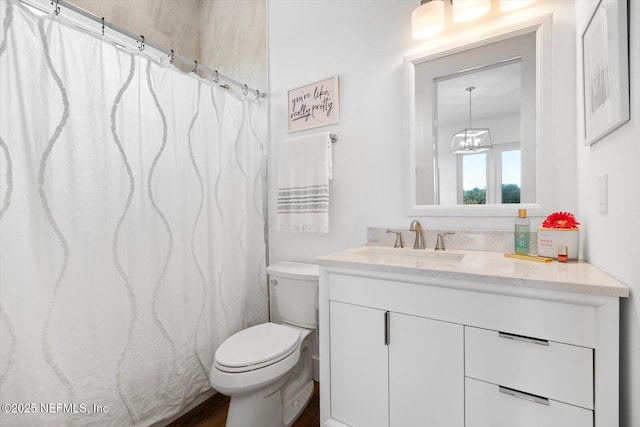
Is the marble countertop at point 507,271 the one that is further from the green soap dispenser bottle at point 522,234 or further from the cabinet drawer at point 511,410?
the cabinet drawer at point 511,410

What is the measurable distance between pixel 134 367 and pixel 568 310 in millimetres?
1678

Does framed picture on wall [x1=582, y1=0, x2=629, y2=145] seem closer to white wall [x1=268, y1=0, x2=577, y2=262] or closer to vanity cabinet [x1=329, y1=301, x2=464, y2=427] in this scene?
white wall [x1=268, y1=0, x2=577, y2=262]

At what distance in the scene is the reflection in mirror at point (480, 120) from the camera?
127cm

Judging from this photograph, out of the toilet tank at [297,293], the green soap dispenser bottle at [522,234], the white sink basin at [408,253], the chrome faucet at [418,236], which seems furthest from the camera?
the toilet tank at [297,293]

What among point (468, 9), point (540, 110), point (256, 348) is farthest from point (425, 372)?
point (468, 9)

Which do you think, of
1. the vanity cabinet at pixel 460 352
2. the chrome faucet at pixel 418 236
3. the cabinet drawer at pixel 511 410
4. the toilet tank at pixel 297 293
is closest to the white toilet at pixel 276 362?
the toilet tank at pixel 297 293

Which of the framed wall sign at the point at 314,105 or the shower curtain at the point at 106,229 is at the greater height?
the framed wall sign at the point at 314,105

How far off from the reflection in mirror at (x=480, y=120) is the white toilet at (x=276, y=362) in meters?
0.84

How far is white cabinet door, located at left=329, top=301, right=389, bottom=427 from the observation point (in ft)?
3.67

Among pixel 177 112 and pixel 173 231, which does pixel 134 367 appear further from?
pixel 177 112

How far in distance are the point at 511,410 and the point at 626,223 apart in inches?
24.7

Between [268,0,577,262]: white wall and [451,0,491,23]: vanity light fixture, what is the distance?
6 cm

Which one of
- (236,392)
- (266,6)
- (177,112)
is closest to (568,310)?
(236,392)

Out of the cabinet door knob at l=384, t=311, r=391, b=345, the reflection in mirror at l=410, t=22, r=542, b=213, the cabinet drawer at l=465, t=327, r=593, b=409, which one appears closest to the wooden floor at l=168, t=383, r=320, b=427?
the cabinet door knob at l=384, t=311, r=391, b=345
